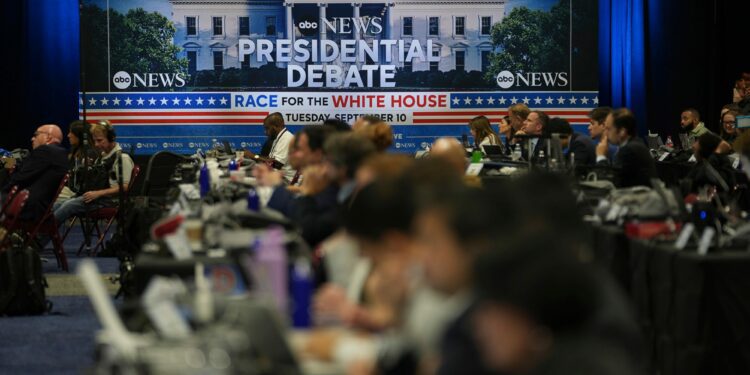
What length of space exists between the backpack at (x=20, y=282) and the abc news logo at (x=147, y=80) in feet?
22.5

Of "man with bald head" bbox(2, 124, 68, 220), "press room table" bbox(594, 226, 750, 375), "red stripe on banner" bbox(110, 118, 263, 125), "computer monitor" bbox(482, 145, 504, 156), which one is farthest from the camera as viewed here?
"red stripe on banner" bbox(110, 118, 263, 125)

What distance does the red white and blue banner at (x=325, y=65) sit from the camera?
1507 cm

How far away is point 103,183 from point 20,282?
338 cm

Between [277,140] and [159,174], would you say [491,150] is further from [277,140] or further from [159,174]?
[159,174]

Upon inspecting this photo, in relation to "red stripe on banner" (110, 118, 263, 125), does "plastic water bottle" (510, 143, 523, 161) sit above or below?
below

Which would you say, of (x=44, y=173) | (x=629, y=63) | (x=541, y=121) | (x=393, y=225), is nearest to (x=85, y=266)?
(x=393, y=225)

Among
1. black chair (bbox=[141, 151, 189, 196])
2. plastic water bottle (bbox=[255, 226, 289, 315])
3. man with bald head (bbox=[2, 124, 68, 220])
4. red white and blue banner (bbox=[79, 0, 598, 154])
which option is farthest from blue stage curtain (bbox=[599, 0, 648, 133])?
plastic water bottle (bbox=[255, 226, 289, 315])

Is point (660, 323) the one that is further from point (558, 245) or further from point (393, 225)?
point (558, 245)

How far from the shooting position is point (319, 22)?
49.8ft

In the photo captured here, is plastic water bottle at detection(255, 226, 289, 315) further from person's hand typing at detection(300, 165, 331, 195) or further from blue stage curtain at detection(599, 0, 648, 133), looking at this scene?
blue stage curtain at detection(599, 0, 648, 133)

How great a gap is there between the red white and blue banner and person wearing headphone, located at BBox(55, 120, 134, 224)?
124 inches

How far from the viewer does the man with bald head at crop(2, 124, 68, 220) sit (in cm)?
1021

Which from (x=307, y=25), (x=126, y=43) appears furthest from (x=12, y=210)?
(x=307, y=25)

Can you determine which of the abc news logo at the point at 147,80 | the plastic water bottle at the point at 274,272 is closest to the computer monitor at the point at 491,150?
the abc news logo at the point at 147,80
